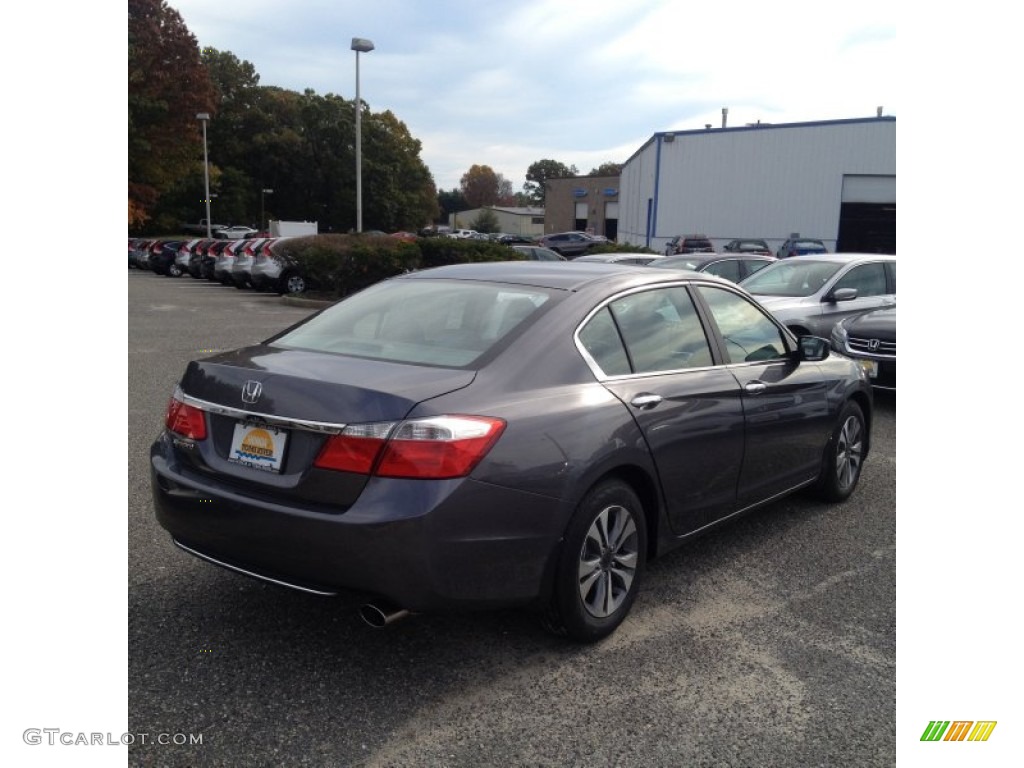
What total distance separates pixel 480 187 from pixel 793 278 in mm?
141112

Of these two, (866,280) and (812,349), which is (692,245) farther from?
(812,349)

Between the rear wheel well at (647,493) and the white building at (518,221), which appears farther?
the white building at (518,221)

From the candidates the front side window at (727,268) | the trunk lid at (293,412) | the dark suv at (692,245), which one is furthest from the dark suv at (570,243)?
the trunk lid at (293,412)

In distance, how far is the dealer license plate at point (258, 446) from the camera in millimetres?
3211

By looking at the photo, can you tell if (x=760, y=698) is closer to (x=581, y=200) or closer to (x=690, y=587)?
(x=690, y=587)

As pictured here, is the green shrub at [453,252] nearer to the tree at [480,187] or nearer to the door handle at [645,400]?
the door handle at [645,400]

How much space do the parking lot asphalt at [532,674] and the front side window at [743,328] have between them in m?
1.09

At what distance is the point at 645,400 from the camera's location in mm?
3830

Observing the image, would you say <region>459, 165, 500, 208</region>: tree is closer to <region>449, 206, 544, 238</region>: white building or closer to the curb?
<region>449, 206, 544, 238</region>: white building

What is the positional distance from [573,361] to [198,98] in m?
42.0

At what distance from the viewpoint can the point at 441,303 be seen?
4082 mm

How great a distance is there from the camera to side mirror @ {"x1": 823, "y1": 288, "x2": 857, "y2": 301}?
35.2ft

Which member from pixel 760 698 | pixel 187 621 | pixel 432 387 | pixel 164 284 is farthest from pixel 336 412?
pixel 164 284

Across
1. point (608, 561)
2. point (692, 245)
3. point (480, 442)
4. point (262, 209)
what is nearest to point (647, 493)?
point (608, 561)
